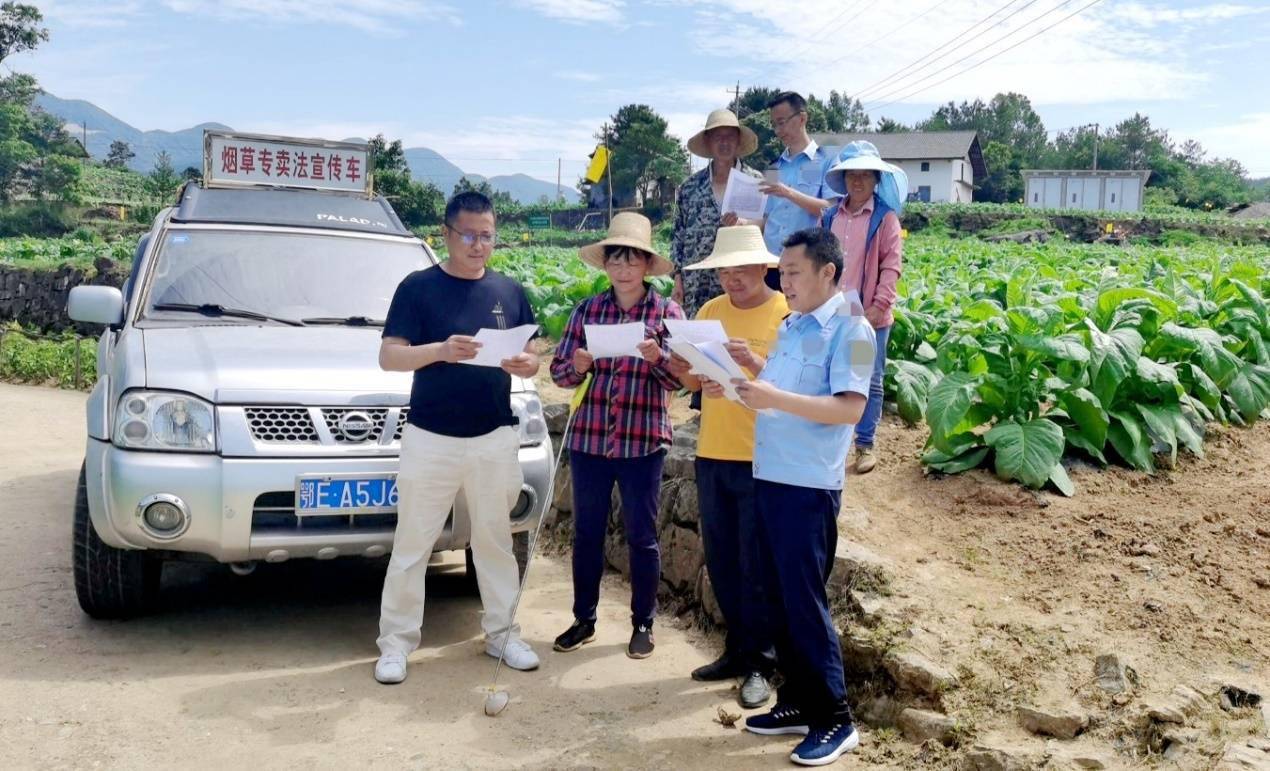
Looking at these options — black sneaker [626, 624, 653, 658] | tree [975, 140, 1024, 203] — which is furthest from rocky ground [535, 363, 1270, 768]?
tree [975, 140, 1024, 203]

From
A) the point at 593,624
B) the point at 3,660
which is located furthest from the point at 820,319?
the point at 3,660

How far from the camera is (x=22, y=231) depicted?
51688 mm

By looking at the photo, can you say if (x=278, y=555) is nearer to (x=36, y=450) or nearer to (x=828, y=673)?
(x=828, y=673)

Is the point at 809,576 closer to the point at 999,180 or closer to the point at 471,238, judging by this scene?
the point at 471,238

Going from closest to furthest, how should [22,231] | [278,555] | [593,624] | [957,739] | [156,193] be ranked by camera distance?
[957,739], [278,555], [593,624], [22,231], [156,193]

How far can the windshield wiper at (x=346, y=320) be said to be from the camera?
18.1 feet

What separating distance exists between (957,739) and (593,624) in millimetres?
1862

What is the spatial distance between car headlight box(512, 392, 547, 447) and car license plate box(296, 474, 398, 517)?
2.30 ft

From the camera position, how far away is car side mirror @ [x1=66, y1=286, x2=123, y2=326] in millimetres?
5195

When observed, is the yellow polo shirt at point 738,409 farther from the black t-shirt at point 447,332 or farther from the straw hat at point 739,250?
the black t-shirt at point 447,332

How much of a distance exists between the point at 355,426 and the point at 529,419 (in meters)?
0.85

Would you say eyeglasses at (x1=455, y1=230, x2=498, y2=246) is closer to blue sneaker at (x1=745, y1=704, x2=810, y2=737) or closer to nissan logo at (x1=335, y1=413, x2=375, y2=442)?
nissan logo at (x1=335, y1=413, x2=375, y2=442)

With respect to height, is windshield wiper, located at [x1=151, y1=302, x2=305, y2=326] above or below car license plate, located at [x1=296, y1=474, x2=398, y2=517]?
above

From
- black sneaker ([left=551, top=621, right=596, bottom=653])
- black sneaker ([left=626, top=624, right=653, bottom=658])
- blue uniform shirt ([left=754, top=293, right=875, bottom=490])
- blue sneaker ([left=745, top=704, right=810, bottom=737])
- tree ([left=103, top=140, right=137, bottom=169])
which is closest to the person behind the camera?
blue uniform shirt ([left=754, top=293, right=875, bottom=490])
